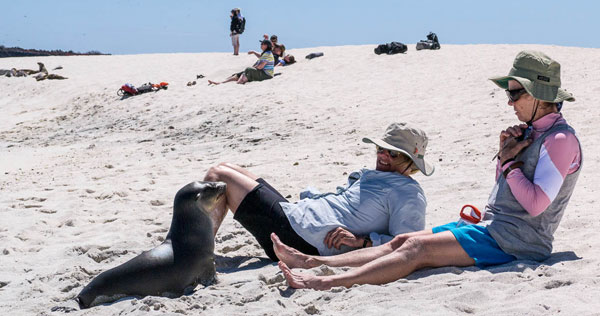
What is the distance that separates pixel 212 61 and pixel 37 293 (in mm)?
17445

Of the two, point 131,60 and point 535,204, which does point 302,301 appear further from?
point 131,60

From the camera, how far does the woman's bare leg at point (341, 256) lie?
4055mm

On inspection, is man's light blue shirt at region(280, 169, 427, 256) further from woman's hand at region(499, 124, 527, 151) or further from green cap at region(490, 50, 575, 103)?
green cap at region(490, 50, 575, 103)

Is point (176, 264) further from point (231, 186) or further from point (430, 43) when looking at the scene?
point (430, 43)

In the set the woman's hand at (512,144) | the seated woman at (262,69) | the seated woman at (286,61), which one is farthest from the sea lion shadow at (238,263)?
the seated woman at (286,61)

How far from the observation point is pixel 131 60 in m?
25.0

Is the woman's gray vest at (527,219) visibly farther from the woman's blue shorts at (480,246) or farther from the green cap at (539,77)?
Answer: the green cap at (539,77)

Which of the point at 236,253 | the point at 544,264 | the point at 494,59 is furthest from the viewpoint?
the point at 494,59

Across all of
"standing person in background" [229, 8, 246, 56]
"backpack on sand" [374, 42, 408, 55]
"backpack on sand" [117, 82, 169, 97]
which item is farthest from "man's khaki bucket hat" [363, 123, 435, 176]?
"standing person in background" [229, 8, 246, 56]

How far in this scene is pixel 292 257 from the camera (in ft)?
14.0

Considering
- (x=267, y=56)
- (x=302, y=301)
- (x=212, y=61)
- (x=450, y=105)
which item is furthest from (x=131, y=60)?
(x=302, y=301)

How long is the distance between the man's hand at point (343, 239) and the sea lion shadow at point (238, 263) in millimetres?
701

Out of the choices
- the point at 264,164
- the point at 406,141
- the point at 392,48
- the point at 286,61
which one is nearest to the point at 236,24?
the point at 286,61

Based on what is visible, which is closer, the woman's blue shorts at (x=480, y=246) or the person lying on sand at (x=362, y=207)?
the woman's blue shorts at (x=480, y=246)
